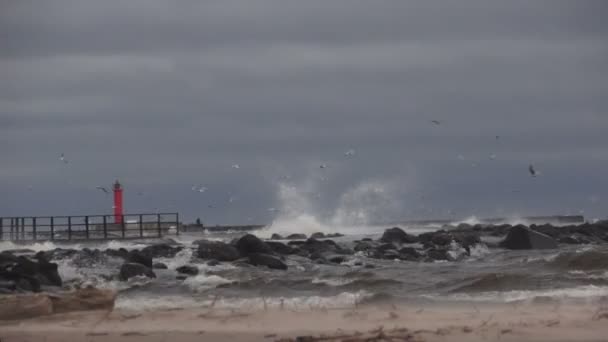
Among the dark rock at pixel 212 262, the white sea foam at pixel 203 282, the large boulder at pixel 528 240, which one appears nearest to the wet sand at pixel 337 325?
the white sea foam at pixel 203 282

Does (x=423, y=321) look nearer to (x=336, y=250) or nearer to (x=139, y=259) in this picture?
(x=139, y=259)

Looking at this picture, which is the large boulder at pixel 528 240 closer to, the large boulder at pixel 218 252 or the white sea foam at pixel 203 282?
the large boulder at pixel 218 252

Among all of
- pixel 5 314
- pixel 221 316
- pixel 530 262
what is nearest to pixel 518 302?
pixel 221 316

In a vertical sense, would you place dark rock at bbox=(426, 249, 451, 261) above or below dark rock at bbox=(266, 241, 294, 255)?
below

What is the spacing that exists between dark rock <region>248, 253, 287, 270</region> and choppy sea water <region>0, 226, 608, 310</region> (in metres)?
0.44

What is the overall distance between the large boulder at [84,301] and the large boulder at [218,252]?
12.4 metres

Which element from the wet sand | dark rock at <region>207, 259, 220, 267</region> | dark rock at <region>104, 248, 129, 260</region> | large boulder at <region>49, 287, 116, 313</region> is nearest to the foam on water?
the wet sand

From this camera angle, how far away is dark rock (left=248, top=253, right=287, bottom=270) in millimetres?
23766

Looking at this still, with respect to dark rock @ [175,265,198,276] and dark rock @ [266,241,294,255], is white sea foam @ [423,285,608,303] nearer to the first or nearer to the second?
dark rock @ [175,265,198,276]

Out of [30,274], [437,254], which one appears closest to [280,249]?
[437,254]

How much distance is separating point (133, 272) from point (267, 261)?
14.2 ft

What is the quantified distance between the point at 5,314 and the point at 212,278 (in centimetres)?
751

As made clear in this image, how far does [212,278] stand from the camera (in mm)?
19422

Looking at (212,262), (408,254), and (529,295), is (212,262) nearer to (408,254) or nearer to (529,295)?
(408,254)
